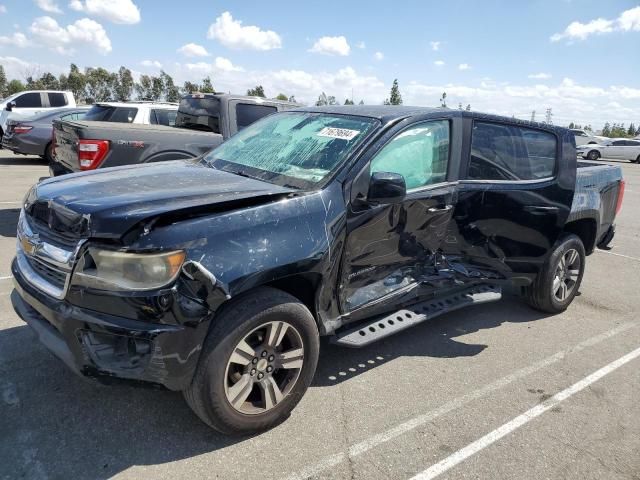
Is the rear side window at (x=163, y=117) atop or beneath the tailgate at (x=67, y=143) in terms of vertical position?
atop

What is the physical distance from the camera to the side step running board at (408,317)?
3.20 metres

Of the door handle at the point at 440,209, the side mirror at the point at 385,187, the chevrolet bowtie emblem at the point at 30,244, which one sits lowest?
the chevrolet bowtie emblem at the point at 30,244

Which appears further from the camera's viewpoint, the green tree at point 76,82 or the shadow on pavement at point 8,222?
the green tree at point 76,82

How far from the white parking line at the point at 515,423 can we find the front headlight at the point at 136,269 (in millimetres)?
1600

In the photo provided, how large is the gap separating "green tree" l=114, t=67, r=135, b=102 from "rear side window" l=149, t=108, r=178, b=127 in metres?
40.4

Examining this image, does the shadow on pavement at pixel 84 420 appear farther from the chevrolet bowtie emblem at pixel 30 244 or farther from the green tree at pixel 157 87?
the green tree at pixel 157 87

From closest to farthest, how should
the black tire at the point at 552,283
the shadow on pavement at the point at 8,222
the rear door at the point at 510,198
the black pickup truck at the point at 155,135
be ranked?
1. the rear door at the point at 510,198
2. the black tire at the point at 552,283
3. the black pickup truck at the point at 155,135
4. the shadow on pavement at the point at 8,222

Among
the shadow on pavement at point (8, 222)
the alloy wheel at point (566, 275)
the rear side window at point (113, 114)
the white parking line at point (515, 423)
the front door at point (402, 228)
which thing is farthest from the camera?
the rear side window at point (113, 114)

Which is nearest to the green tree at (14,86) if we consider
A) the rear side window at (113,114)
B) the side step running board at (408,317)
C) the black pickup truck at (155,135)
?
the rear side window at (113,114)

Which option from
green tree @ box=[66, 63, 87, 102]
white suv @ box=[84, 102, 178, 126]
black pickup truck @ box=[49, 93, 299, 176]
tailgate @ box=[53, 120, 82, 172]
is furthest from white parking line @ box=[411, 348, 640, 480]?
green tree @ box=[66, 63, 87, 102]

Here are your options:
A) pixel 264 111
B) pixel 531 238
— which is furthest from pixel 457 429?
pixel 264 111

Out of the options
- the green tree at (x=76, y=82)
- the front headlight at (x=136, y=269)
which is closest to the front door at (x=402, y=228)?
the front headlight at (x=136, y=269)

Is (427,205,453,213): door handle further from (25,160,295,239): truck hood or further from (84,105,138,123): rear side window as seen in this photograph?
(84,105,138,123): rear side window

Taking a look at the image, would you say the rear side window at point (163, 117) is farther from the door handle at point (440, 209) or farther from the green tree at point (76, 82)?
the green tree at point (76, 82)
